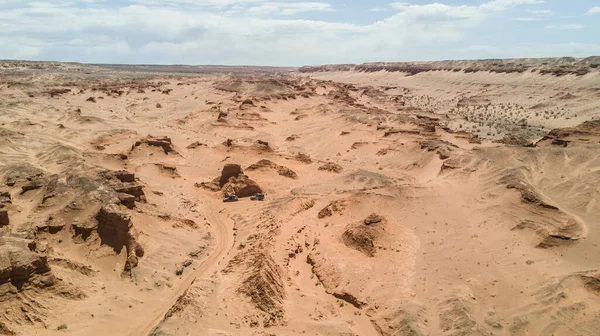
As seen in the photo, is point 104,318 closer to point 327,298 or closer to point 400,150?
point 327,298

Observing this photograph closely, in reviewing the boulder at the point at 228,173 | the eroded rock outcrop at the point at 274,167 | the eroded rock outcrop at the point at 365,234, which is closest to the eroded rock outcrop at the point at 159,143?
the eroded rock outcrop at the point at 274,167

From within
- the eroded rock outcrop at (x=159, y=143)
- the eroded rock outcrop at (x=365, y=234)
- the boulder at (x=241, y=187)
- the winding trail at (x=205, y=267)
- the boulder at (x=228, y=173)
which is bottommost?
the winding trail at (x=205, y=267)

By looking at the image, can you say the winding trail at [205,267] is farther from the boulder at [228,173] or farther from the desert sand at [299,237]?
the boulder at [228,173]

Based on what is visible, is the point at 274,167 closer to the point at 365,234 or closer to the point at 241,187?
the point at 241,187

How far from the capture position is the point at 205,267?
1341 cm

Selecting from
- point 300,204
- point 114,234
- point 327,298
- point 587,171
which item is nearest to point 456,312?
point 327,298

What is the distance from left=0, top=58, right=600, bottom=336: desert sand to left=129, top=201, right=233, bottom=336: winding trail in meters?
0.07

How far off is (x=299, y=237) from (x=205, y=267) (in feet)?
12.2

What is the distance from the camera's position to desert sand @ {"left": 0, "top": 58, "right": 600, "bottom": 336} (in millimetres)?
10484

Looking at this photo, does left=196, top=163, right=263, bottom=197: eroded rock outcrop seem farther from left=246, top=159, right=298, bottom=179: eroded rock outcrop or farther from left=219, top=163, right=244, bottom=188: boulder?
left=246, top=159, right=298, bottom=179: eroded rock outcrop

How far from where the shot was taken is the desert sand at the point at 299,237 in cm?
1048

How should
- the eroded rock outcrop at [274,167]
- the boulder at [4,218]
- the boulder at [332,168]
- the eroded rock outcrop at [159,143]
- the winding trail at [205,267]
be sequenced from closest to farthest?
1. the winding trail at [205,267]
2. the boulder at [4,218]
3. the eroded rock outcrop at [274,167]
4. the boulder at [332,168]
5. the eroded rock outcrop at [159,143]

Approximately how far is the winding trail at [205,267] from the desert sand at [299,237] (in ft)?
0.24

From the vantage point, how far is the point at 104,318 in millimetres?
10344
